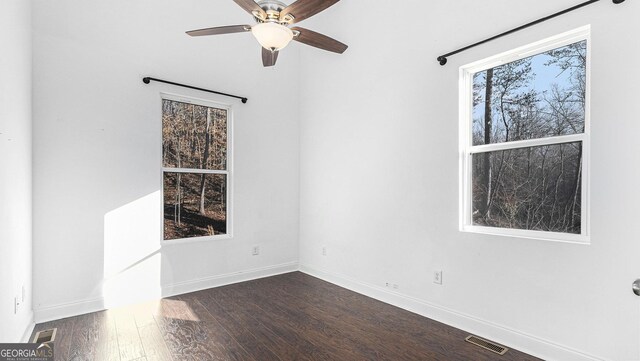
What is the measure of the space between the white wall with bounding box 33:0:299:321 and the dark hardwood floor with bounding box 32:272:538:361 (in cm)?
39

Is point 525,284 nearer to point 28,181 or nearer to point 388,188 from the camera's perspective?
point 388,188

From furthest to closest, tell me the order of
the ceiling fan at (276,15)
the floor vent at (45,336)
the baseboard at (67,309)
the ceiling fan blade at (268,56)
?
the baseboard at (67,309) < the ceiling fan blade at (268,56) < the floor vent at (45,336) < the ceiling fan at (276,15)

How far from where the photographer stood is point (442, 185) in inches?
112

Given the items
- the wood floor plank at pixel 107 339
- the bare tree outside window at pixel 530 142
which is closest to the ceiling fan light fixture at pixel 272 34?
the bare tree outside window at pixel 530 142

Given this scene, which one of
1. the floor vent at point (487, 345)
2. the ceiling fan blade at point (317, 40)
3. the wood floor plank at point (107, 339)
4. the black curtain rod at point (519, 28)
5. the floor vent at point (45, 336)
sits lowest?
the wood floor plank at point (107, 339)

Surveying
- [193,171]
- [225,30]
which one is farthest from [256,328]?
[225,30]

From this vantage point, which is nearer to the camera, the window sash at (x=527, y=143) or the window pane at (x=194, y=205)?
the window sash at (x=527, y=143)

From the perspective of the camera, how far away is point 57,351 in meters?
2.32

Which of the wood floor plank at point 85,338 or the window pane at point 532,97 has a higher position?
the window pane at point 532,97

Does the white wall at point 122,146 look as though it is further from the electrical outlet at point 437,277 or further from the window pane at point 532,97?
the window pane at point 532,97

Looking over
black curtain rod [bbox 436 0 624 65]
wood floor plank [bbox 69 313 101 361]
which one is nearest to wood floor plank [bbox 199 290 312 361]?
wood floor plank [bbox 69 313 101 361]

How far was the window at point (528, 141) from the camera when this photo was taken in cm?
219

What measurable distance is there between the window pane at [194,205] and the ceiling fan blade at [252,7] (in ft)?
7.24

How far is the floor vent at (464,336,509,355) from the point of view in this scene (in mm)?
2326
